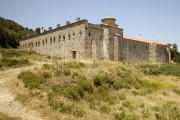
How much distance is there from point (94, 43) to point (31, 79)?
19.5 meters

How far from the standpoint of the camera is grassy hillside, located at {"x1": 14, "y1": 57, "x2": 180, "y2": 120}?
45.4 feet

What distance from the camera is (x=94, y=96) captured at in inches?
682

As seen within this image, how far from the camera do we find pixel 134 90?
2067 cm

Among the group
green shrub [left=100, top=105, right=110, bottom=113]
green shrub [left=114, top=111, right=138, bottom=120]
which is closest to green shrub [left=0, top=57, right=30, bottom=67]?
green shrub [left=100, top=105, right=110, bottom=113]

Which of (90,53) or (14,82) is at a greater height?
(90,53)

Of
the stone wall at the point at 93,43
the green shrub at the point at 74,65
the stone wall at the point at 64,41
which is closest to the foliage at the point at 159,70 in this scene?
the stone wall at the point at 93,43

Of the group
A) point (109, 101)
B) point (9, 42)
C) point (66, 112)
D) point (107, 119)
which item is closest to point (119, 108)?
point (109, 101)

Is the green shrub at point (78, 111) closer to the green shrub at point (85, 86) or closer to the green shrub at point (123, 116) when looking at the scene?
the green shrub at point (123, 116)

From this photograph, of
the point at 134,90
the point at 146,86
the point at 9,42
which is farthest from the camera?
the point at 9,42

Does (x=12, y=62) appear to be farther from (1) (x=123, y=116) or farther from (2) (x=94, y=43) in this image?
(1) (x=123, y=116)

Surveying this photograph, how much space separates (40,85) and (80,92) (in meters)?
2.91

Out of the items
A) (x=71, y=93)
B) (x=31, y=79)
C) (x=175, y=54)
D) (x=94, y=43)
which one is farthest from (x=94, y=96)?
(x=175, y=54)

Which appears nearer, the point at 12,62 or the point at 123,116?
the point at 123,116

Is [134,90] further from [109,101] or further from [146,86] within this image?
[109,101]
